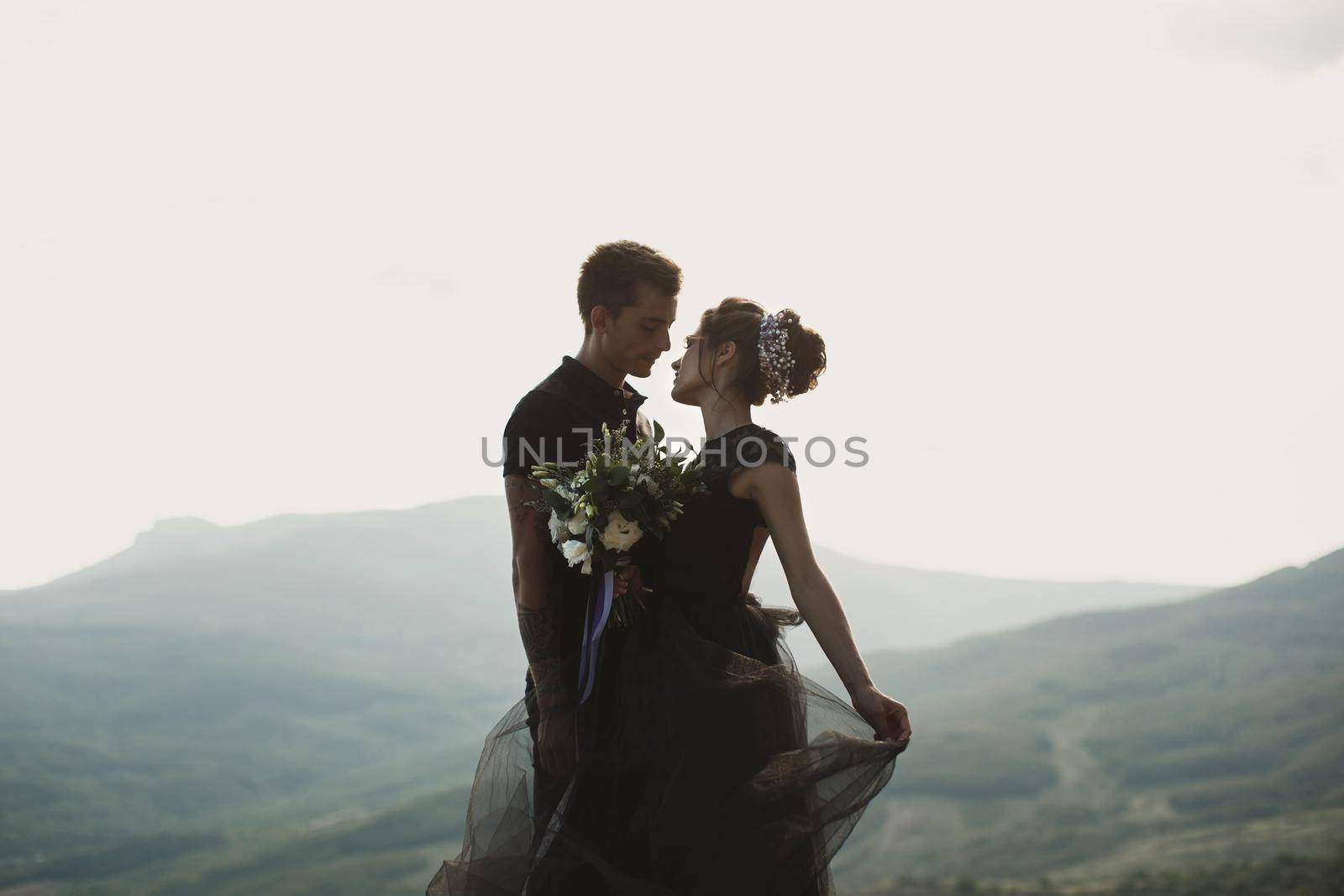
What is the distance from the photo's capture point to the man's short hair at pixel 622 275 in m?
4.11

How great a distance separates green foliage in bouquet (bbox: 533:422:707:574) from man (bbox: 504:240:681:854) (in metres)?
0.17

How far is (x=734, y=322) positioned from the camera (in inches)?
156

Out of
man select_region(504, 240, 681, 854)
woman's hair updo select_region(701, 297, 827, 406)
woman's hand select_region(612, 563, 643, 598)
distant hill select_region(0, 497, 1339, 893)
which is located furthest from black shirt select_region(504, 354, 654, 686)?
distant hill select_region(0, 497, 1339, 893)

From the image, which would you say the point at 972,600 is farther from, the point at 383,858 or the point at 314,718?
the point at 383,858

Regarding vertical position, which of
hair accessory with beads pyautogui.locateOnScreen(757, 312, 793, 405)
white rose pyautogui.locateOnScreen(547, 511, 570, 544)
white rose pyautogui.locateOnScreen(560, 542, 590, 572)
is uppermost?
hair accessory with beads pyautogui.locateOnScreen(757, 312, 793, 405)

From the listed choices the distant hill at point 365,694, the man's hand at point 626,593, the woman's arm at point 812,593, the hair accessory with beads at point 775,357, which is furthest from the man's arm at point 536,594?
the distant hill at point 365,694

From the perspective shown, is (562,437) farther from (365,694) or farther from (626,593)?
(365,694)

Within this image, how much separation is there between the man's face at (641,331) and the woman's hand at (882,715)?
Answer: 1.51 meters

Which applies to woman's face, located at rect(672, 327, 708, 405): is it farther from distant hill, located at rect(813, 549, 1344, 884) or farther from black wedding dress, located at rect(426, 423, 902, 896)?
distant hill, located at rect(813, 549, 1344, 884)

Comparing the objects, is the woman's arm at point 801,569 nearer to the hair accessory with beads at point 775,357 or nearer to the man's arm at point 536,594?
the hair accessory with beads at point 775,357

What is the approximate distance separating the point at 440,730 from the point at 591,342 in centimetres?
10534

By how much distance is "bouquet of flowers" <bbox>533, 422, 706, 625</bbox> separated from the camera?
3.56m

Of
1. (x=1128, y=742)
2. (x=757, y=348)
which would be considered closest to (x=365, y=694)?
(x=1128, y=742)

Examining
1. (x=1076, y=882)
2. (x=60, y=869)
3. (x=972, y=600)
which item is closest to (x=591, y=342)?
(x=1076, y=882)
